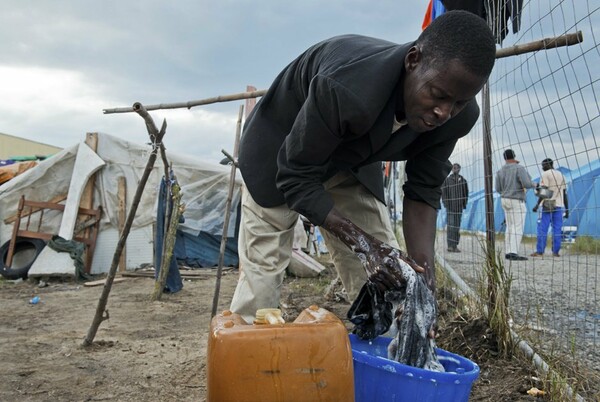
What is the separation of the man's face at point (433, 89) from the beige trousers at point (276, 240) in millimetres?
692

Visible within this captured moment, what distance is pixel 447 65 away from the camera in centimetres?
157

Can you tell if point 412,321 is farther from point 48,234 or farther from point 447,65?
point 48,234

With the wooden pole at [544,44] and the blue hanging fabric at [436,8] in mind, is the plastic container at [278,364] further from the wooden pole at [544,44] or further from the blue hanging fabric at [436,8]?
the blue hanging fabric at [436,8]

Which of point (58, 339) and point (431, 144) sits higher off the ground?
point (431, 144)

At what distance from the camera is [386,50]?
1.74 metres

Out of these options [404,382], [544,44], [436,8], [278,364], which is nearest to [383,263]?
[404,382]

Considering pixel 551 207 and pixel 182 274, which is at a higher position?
pixel 551 207

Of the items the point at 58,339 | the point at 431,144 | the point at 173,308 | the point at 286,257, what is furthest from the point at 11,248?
the point at 431,144

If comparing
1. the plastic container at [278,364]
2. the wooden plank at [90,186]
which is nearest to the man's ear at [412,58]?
the plastic container at [278,364]

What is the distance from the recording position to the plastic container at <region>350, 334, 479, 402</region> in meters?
1.50

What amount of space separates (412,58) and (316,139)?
0.40 m

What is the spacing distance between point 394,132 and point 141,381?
2.10 meters

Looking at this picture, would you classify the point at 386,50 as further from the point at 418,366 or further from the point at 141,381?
the point at 141,381

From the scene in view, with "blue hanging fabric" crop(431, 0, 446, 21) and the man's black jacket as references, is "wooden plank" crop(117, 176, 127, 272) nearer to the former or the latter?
"blue hanging fabric" crop(431, 0, 446, 21)
